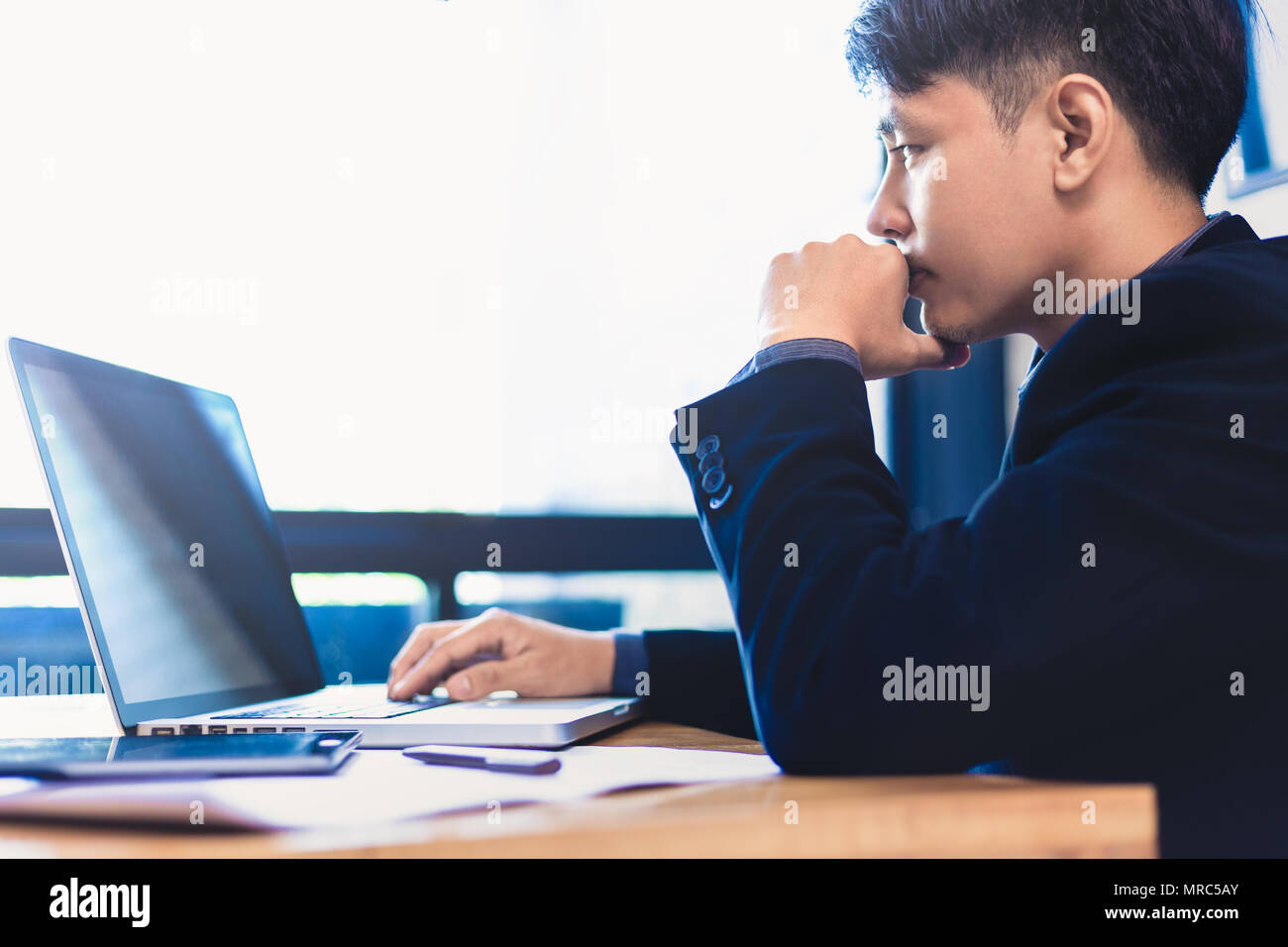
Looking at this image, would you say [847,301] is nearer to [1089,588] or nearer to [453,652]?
[1089,588]

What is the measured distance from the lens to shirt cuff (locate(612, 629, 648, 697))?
3.48 feet

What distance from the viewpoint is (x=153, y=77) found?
167 centimetres

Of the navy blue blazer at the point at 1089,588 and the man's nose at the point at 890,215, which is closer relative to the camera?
the navy blue blazer at the point at 1089,588

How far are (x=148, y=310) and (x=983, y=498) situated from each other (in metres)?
1.46

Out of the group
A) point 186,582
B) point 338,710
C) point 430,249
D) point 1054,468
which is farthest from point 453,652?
point 430,249

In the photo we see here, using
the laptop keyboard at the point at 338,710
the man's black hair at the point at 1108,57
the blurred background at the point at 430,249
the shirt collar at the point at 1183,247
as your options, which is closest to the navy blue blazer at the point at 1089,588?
the shirt collar at the point at 1183,247

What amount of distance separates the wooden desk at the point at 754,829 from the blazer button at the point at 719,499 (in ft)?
0.67

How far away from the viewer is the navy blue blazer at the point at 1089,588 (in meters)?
0.55

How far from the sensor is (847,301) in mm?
819

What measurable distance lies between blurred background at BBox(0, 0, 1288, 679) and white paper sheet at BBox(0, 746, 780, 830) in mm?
1178

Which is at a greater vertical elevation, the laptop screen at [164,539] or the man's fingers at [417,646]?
the laptop screen at [164,539]

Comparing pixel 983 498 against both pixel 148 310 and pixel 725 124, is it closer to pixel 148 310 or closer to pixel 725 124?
pixel 148 310

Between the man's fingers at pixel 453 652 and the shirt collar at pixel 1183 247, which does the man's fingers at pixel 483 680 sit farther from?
the shirt collar at pixel 1183 247
